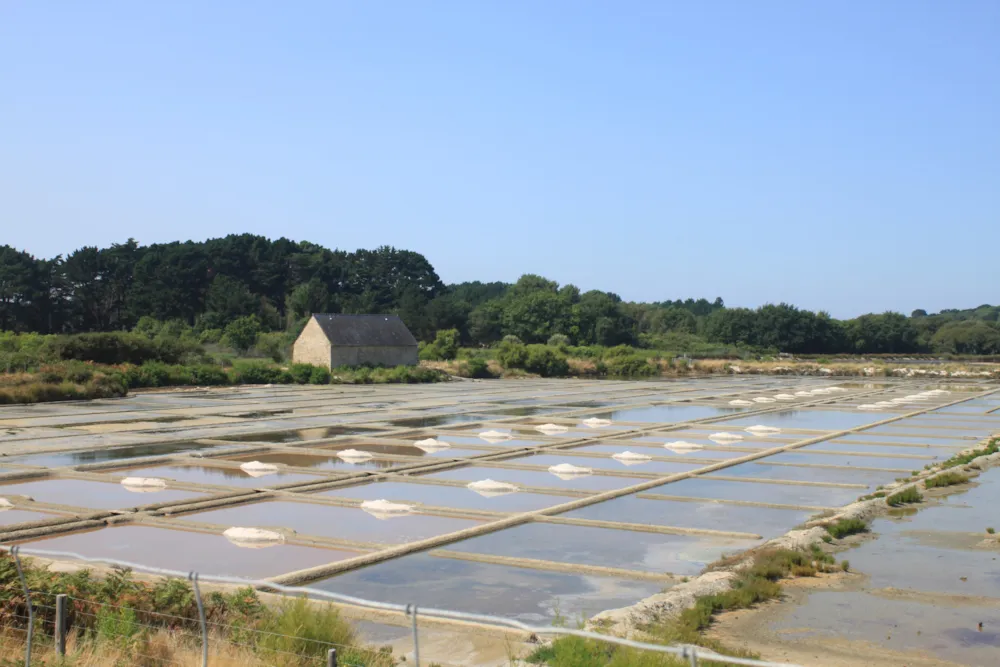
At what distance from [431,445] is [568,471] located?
165 inches

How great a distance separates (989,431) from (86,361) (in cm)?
3038

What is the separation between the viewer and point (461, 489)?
48.0ft

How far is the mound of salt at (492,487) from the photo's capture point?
1436 cm

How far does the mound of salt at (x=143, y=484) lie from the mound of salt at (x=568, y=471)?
6.31 meters

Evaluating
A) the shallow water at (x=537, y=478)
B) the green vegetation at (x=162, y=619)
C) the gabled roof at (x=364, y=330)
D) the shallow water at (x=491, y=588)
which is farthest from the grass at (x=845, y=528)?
the gabled roof at (x=364, y=330)

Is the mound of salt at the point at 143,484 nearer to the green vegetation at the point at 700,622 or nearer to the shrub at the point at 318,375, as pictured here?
the green vegetation at the point at 700,622

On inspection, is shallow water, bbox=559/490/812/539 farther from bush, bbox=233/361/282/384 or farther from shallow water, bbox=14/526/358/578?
bush, bbox=233/361/282/384

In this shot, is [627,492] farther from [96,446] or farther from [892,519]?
[96,446]

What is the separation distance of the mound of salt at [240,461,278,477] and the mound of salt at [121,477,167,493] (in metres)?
1.60

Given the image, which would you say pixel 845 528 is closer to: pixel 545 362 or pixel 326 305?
pixel 545 362

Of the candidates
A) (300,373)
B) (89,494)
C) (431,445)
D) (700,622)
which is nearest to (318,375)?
(300,373)

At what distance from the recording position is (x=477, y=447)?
65.7 feet

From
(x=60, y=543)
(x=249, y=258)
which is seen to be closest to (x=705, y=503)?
(x=60, y=543)

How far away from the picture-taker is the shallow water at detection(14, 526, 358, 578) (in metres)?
9.42
